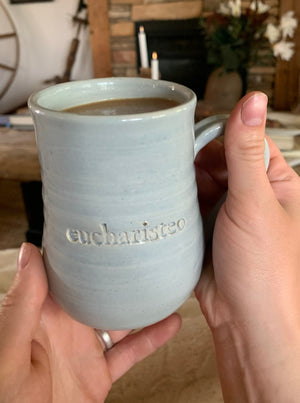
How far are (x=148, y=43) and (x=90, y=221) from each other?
Answer: 267 cm

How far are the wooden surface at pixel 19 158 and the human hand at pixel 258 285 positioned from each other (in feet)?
3.24

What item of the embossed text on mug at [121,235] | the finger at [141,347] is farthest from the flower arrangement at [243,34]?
the embossed text on mug at [121,235]

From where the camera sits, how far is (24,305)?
57 centimetres

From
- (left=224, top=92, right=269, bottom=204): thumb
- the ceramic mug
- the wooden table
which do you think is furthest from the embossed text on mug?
the wooden table

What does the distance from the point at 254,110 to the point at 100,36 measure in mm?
2643

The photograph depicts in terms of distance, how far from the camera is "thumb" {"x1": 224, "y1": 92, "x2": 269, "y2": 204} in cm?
49

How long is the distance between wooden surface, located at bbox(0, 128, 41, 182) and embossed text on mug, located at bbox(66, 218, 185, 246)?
1029 mm

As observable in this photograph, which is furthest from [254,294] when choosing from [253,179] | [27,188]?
[27,188]

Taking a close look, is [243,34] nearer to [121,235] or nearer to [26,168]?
[26,168]

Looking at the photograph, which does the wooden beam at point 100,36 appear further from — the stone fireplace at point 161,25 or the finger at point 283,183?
the finger at point 283,183

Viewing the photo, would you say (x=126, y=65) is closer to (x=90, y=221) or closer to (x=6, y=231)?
(x=6, y=231)

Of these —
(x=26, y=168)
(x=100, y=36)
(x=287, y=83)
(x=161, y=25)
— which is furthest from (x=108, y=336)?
(x=100, y=36)

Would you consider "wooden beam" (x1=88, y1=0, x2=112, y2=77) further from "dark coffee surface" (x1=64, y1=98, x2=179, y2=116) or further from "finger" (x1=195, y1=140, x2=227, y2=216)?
"dark coffee surface" (x1=64, y1=98, x2=179, y2=116)

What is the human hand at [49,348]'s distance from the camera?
534mm
